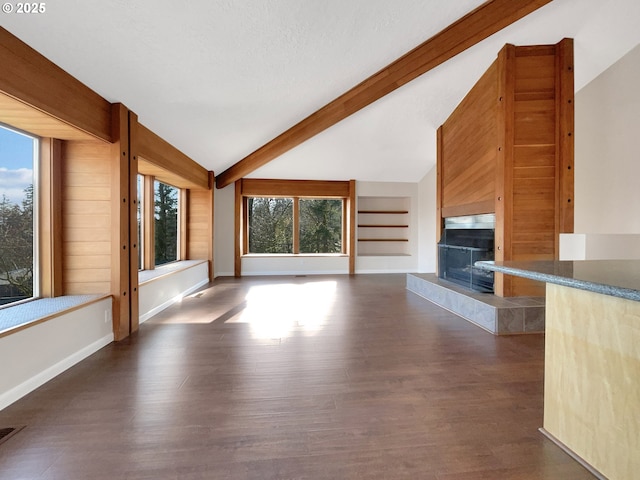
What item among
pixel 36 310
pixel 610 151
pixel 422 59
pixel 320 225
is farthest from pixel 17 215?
pixel 610 151

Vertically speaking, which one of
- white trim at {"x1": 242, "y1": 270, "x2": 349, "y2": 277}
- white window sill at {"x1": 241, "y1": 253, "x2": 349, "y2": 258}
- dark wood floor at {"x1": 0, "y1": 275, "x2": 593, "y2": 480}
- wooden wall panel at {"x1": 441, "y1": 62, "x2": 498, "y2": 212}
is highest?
wooden wall panel at {"x1": 441, "y1": 62, "x2": 498, "y2": 212}

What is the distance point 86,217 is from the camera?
2875 mm

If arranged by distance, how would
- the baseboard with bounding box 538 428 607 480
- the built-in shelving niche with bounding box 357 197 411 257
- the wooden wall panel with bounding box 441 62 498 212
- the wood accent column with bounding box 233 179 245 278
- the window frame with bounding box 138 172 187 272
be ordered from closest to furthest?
the baseboard with bounding box 538 428 607 480 → the wooden wall panel with bounding box 441 62 498 212 → the window frame with bounding box 138 172 187 272 → the wood accent column with bounding box 233 179 245 278 → the built-in shelving niche with bounding box 357 197 411 257

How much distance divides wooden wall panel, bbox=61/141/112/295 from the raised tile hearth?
12.8 feet

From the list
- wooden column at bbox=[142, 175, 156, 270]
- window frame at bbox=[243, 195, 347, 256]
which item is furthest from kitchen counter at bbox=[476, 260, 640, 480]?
window frame at bbox=[243, 195, 347, 256]

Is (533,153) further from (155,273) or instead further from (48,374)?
(155,273)

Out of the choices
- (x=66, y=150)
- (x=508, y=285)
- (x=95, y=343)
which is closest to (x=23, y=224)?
(x=66, y=150)

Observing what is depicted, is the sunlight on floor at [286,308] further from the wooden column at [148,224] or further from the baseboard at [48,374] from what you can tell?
the wooden column at [148,224]

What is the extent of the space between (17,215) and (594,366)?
3958 mm

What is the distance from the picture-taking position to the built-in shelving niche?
7.88 metres

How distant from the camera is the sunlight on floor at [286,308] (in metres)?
3.34

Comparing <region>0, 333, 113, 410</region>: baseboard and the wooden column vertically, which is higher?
the wooden column

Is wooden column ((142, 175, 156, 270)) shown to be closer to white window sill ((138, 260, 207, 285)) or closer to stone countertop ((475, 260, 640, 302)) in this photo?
white window sill ((138, 260, 207, 285))

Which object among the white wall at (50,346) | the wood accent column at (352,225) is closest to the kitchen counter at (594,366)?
the white wall at (50,346)
